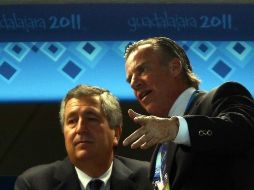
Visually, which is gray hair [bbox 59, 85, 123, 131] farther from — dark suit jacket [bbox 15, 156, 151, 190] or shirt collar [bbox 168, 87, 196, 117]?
shirt collar [bbox 168, 87, 196, 117]

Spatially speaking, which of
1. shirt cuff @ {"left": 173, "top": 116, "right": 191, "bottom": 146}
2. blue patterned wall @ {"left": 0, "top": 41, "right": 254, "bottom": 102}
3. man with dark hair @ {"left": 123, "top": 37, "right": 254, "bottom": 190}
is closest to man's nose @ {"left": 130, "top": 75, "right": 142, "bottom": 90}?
man with dark hair @ {"left": 123, "top": 37, "right": 254, "bottom": 190}

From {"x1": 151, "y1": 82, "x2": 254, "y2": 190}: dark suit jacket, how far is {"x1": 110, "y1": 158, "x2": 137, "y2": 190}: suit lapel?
600 mm

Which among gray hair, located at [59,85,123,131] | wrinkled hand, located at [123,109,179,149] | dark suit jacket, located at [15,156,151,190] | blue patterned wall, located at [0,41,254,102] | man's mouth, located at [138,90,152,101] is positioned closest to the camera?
wrinkled hand, located at [123,109,179,149]

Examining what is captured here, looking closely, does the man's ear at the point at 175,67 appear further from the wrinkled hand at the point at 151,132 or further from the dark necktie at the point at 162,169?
the wrinkled hand at the point at 151,132

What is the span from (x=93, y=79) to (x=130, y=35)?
29 centimetres

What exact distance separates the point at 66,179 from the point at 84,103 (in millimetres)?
268

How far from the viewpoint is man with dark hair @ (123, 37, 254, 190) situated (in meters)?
1.20

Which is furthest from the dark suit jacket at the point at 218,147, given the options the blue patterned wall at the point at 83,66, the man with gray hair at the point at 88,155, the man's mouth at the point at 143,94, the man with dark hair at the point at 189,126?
the blue patterned wall at the point at 83,66

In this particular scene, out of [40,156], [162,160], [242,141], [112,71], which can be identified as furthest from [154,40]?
[40,156]

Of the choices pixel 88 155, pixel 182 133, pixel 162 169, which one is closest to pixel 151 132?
pixel 182 133

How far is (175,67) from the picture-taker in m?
1.57

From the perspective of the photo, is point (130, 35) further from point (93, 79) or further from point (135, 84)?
point (135, 84)

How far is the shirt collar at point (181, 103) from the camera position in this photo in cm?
146

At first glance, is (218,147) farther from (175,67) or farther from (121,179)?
(121,179)
